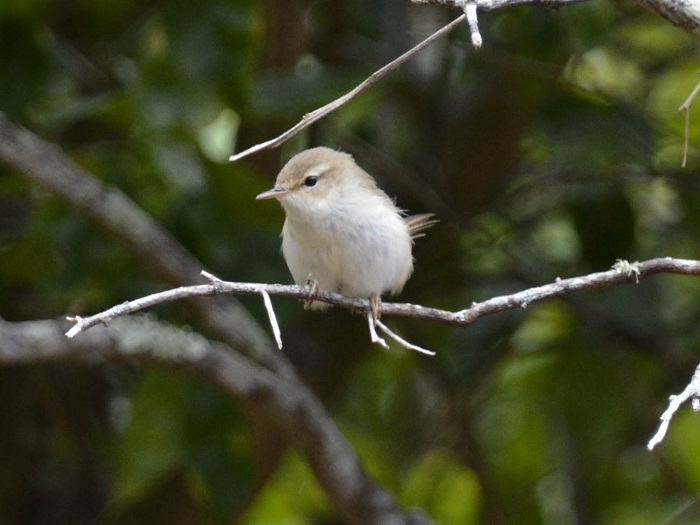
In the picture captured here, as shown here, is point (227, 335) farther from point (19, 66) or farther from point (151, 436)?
point (19, 66)

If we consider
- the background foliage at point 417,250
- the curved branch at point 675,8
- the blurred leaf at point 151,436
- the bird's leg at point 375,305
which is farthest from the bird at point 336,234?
the curved branch at point 675,8

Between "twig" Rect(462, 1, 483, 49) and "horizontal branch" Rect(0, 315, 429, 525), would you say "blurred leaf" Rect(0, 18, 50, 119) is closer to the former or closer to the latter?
"horizontal branch" Rect(0, 315, 429, 525)

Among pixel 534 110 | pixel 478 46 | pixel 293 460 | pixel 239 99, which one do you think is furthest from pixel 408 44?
pixel 478 46

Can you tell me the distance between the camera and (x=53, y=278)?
4.32m

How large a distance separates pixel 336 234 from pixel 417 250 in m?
1.32

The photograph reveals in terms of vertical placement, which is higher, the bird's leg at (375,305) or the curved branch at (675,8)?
the curved branch at (675,8)

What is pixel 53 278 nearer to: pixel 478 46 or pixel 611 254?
pixel 611 254

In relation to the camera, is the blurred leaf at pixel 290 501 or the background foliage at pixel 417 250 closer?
the background foliage at pixel 417 250

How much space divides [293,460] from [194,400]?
160 cm

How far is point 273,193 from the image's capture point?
3.96m

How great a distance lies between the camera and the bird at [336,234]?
155 inches

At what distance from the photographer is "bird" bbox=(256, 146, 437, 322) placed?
3.95 m

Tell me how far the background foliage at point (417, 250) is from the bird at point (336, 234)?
231mm

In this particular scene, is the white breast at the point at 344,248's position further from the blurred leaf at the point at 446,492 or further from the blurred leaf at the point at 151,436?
the blurred leaf at the point at 446,492
